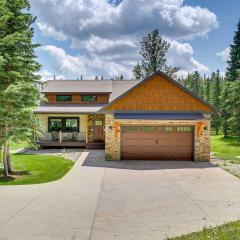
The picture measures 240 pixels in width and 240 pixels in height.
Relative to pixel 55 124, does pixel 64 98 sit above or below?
→ above

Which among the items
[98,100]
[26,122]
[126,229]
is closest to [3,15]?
[26,122]

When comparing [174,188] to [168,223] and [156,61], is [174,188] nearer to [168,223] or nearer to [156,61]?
[168,223]

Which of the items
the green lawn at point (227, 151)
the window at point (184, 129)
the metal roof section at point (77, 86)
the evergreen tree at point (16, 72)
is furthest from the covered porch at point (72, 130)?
the evergreen tree at point (16, 72)

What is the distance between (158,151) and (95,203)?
447 inches

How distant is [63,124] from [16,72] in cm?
1516

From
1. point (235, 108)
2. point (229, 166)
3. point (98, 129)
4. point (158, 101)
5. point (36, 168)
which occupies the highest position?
point (235, 108)

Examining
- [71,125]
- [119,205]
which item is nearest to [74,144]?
[71,125]

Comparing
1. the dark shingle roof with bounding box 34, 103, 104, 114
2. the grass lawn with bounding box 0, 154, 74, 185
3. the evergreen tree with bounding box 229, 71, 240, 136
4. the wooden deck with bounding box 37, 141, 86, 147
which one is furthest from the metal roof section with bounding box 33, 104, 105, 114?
the evergreen tree with bounding box 229, 71, 240, 136

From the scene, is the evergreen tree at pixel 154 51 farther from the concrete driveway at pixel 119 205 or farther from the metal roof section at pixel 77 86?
the concrete driveway at pixel 119 205

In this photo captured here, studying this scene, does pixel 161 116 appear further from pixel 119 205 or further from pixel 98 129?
pixel 119 205

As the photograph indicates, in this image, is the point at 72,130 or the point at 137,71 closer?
the point at 72,130

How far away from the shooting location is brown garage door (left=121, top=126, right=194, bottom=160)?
21562 millimetres

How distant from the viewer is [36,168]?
19.4 meters

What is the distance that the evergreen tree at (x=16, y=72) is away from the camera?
15.8 meters
